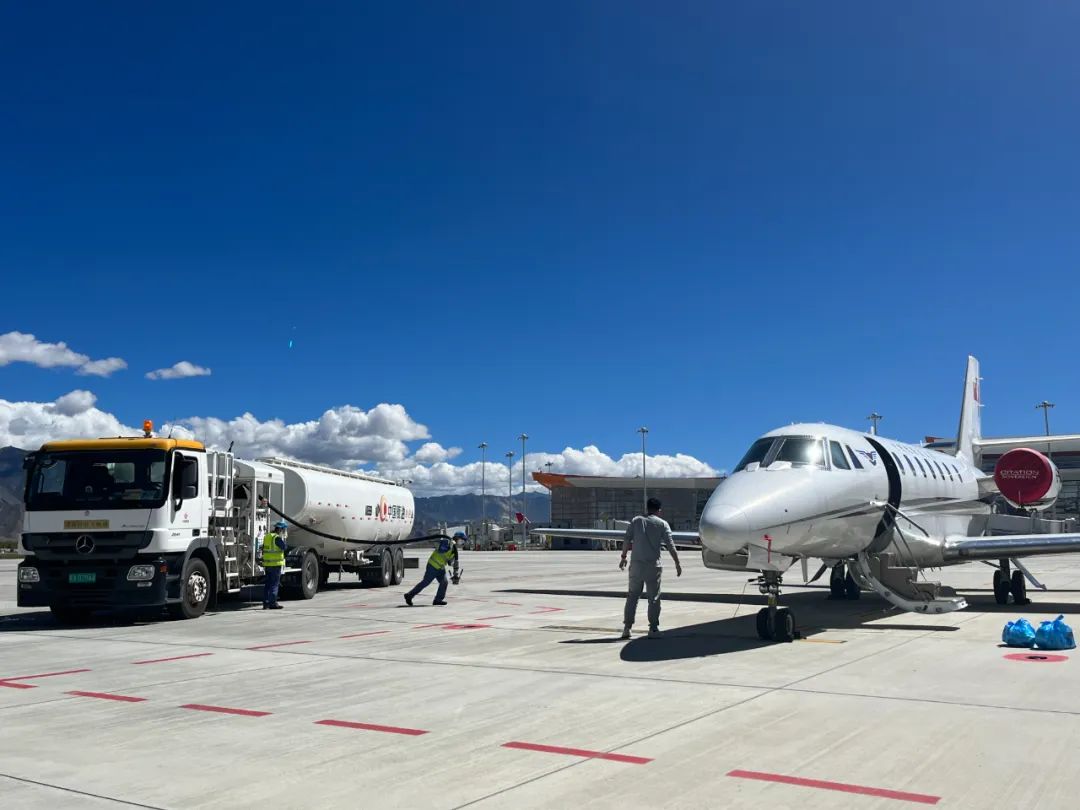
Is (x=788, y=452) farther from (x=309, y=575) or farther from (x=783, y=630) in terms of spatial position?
(x=309, y=575)

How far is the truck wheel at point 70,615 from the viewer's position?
15.6 metres

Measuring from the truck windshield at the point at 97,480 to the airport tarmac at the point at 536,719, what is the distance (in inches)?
85.6

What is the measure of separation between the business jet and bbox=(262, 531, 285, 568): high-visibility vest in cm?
815

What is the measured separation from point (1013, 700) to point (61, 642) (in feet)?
40.1

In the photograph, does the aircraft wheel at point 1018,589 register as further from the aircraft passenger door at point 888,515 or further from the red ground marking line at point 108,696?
the red ground marking line at point 108,696

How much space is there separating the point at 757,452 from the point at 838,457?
1.30 meters

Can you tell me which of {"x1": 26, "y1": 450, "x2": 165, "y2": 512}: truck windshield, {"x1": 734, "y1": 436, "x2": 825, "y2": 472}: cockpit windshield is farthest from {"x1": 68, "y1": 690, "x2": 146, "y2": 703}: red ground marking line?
{"x1": 734, "y1": 436, "x2": 825, "y2": 472}: cockpit windshield

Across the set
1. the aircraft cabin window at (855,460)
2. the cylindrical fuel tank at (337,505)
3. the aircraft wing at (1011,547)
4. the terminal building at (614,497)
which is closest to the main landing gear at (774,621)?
the aircraft cabin window at (855,460)

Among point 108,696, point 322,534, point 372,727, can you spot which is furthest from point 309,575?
point 372,727

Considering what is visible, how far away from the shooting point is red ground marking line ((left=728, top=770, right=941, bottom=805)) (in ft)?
16.8

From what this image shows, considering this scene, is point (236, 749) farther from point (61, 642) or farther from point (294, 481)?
point (294, 481)

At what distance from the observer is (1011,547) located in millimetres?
15727

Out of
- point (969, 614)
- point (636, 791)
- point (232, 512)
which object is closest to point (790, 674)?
point (636, 791)

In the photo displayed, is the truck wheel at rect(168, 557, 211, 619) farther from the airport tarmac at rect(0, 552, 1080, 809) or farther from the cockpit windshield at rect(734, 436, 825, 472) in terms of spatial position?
the cockpit windshield at rect(734, 436, 825, 472)
